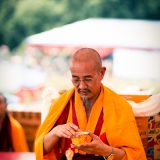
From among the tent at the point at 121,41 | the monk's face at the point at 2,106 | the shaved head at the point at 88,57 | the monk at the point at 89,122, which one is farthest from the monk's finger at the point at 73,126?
the monk's face at the point at 2,106

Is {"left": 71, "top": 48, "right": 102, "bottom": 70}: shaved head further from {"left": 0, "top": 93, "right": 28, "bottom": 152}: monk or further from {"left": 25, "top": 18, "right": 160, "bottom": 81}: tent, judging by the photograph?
{"left": 0, "top": 93, "right": 28, "bottom": 152}: monk

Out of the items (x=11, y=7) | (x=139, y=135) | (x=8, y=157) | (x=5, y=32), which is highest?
(x=11, y=7)

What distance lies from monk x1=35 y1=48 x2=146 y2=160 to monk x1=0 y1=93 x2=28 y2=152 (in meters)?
0.32

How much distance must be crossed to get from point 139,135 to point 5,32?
1.11 metres

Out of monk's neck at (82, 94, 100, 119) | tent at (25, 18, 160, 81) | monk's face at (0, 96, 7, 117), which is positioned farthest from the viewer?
monk's face at (0, 96, 7, 117)

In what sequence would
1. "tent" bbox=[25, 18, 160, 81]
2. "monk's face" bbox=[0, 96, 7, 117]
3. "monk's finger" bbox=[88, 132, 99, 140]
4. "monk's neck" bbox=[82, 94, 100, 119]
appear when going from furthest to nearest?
"monk's face" bbox=[0, 96, 7, 117] → "tent" bbox=[25, 18, 160, 81] → "monk's neck" bbox=[82, 94, 100, 119] → "monk's finger" bbox=[88, 132, 99, 140]

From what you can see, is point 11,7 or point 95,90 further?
point 11,7

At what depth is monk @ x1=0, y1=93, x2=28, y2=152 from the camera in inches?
102

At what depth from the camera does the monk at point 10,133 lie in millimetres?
2580

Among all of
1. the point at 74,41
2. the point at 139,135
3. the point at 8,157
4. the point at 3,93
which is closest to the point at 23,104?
the point at 3,93

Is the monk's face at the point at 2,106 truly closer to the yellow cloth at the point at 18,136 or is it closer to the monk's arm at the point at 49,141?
the yellow cloth at the point at 18,136

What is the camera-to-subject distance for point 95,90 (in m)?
2.22

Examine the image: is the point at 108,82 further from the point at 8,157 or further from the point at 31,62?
the point at 8,157

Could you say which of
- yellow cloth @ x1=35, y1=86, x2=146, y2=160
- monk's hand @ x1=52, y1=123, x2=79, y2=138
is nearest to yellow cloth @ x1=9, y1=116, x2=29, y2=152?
yellow cloth @ x1=35, y1=86, x2=146, y2=160
